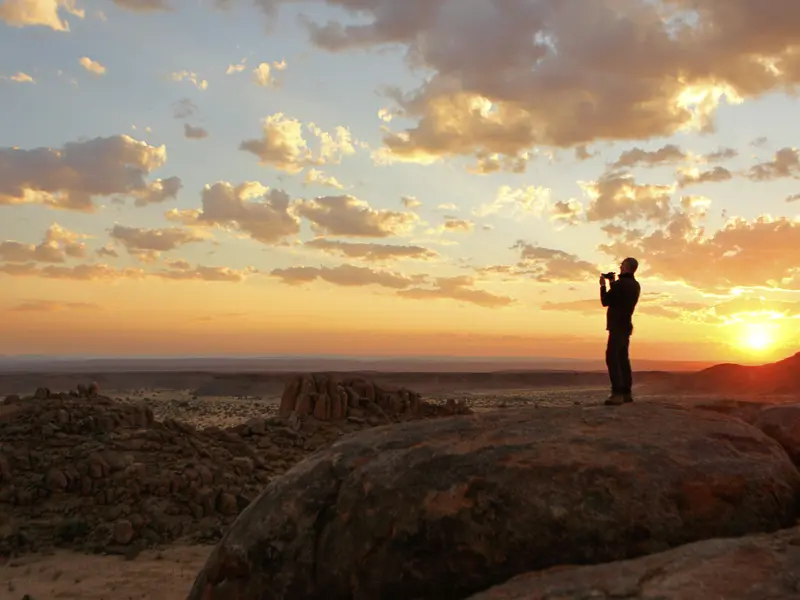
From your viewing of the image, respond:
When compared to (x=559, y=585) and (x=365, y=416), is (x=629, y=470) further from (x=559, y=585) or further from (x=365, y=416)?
(x=365, y=416)

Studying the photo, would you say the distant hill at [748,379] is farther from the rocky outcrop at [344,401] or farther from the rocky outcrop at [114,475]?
the rocky outcrop at [114,475]

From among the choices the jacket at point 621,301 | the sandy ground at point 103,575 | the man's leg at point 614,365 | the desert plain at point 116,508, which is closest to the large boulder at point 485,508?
the desert plain at point 116,508

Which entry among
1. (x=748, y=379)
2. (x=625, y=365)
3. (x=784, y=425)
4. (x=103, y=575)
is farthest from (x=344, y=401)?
(x=748, y=379)

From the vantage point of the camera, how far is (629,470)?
5848 millimetres

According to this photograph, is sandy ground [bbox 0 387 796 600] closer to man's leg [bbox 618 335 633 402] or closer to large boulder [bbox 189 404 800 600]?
man's leg [bbox 618 335 633 402]

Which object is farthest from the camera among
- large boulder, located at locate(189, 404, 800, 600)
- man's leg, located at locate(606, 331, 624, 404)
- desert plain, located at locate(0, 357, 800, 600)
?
desert plain, located at locate(0, 357, 800, 600)

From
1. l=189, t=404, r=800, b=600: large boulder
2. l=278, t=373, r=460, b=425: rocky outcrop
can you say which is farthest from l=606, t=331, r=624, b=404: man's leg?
l=278, t=373, r=460, b=425: rocky outcrop

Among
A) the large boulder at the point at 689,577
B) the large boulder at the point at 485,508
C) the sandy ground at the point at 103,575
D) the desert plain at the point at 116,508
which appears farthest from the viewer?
the desert plain at the point at 116,508

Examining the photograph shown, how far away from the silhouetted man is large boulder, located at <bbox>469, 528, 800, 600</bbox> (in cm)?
412

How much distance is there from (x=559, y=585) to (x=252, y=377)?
78.8 m

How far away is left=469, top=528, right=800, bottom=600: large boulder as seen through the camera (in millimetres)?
4027

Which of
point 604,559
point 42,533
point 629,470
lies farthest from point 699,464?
point 42,533

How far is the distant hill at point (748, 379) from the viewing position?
49750 millimetres

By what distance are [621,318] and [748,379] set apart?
183ft
